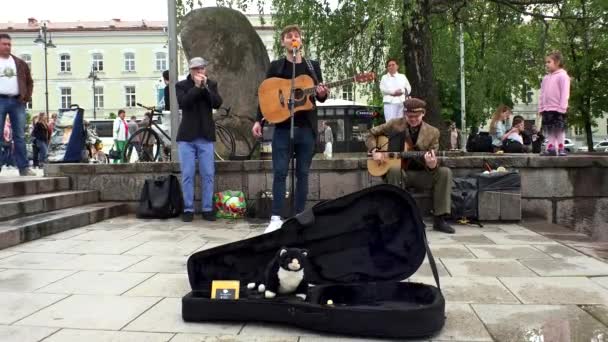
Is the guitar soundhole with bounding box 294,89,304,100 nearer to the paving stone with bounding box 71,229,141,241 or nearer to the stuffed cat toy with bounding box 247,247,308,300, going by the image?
the paving stone with bounding box 71,229,141,241

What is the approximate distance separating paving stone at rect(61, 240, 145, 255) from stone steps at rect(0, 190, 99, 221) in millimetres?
1224

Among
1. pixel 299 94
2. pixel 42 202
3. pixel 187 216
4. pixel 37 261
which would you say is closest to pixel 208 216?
pixel 187 216

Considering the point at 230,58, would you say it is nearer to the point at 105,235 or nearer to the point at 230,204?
the point at 230,204

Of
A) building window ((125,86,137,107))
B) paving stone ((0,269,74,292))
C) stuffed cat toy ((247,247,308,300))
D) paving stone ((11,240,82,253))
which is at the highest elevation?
building window ((125,86,137,107))

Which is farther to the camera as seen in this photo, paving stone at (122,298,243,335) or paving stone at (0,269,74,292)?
paving stone at (0,269,74,292)

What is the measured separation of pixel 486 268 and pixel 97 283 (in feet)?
10.6

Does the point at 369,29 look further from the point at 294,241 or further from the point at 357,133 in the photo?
the point at 357,133

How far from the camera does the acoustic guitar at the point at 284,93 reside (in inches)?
233

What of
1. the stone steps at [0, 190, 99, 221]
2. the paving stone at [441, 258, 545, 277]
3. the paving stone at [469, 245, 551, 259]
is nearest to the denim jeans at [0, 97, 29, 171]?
the stone steps at [0, 190, 99, 221]

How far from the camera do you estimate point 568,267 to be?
4.78m

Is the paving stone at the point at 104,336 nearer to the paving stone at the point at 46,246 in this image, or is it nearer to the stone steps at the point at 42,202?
the paving stone at the point at 46,246

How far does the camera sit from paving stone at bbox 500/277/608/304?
3.83 metres

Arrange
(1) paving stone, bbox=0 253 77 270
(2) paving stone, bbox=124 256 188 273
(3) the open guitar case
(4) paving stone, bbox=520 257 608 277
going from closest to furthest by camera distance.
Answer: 1. (3) the open guitar case
2. (4) paving stone, bbox=520 257 608 277
3. (2) paving stone, bbox=124 256 188 273
4. (1) paving stone, bbox=0 253 77 270

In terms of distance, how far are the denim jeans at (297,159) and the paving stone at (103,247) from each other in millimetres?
1611
